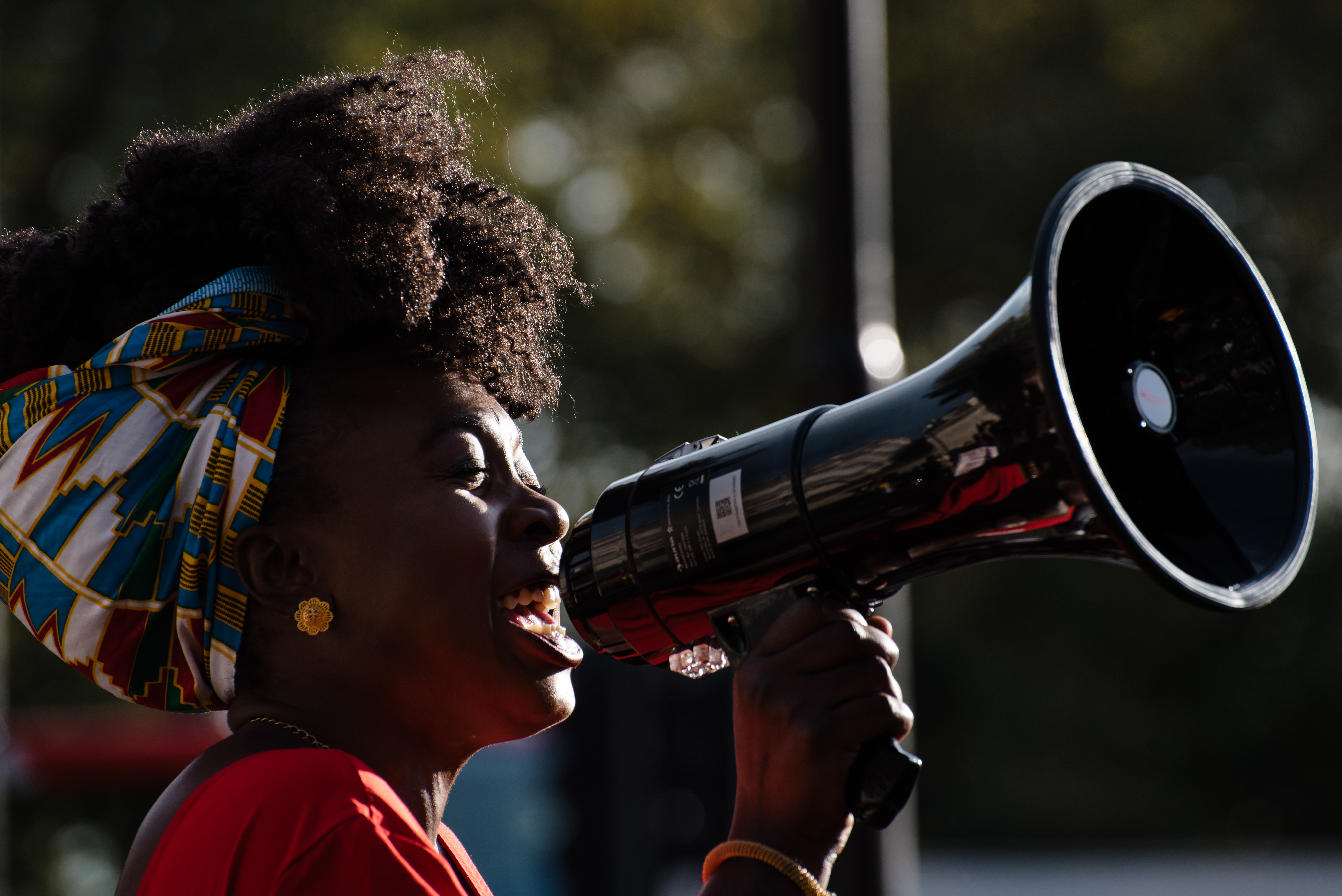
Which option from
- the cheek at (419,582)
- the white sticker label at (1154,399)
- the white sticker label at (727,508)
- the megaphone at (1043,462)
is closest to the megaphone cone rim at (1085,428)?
the megaphone at (1043,462)

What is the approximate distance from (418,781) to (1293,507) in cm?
137

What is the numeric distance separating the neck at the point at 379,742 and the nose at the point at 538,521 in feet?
1.19

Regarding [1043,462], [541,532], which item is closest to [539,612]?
[541,532]

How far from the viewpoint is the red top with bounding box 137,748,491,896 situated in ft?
6.06

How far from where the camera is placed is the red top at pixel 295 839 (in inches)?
72.7

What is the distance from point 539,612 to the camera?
8.04 feet

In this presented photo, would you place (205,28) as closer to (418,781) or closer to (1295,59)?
(1295,59)

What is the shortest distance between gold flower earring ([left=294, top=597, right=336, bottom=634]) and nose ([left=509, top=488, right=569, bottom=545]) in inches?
12.5

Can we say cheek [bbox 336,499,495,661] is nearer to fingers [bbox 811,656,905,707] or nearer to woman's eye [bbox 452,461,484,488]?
woman's eye [bbox 452,461,484,488]

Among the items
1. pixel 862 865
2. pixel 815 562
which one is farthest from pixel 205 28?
pixel 815 562

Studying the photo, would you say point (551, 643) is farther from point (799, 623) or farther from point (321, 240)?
point (321, 240)

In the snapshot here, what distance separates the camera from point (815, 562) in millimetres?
2146

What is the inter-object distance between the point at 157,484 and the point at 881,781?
1.20m

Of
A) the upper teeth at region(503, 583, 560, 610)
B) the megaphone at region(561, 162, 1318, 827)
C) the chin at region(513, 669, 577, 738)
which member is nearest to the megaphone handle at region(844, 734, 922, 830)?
the megaphone at region(561, 162, 1318, 827)
